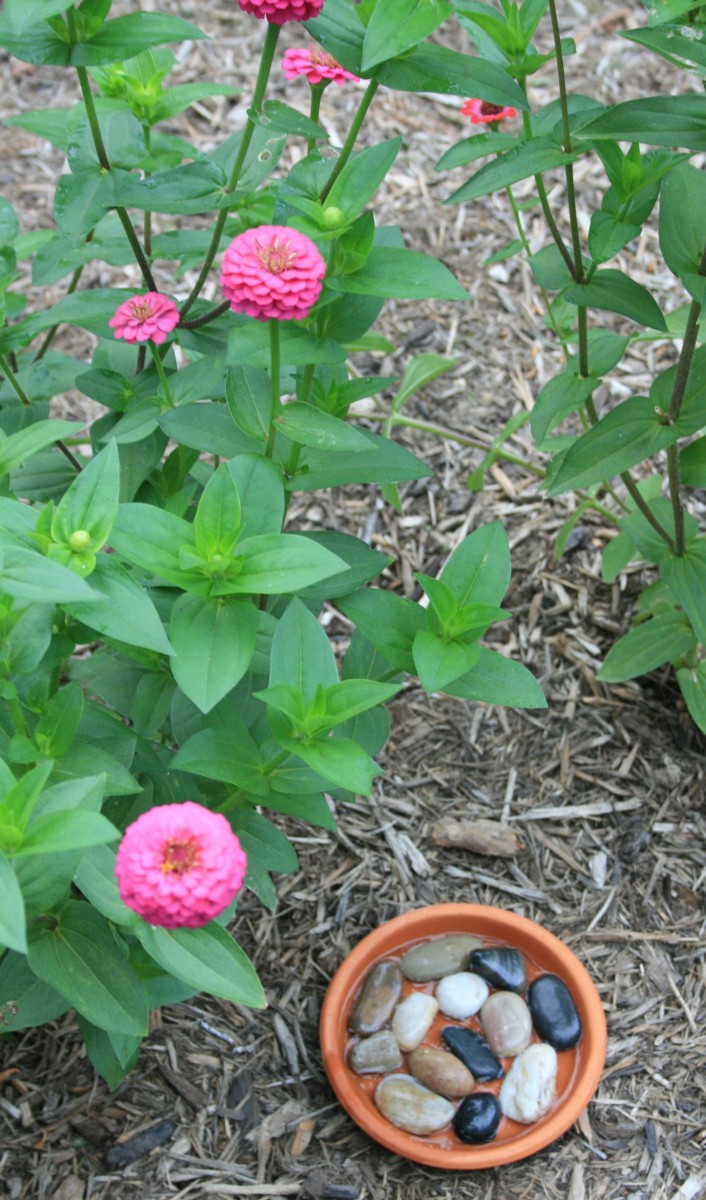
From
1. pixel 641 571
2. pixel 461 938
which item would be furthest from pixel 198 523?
pixel 641 571

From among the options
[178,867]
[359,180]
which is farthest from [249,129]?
[178,867]

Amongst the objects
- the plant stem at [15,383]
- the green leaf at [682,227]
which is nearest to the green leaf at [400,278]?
the green leaf at [682,227]

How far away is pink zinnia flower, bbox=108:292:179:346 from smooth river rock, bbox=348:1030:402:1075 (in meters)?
1.38

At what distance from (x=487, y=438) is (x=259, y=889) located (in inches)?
67.0

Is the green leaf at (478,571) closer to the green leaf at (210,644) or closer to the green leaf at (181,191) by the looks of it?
the green leaf at (210,644)

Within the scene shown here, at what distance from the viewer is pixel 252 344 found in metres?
1.83

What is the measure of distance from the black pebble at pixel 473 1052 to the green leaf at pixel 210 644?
99 cm

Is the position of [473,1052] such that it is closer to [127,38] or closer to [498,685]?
[498,685]

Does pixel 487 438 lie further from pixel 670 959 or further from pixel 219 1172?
pixel 219 1172

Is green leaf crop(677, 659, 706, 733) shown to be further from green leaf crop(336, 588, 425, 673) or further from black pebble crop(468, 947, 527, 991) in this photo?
green leaf crop(336, 588, 425, 673)

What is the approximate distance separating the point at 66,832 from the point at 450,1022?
120 centimetres

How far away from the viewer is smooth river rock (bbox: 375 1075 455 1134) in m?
2.15

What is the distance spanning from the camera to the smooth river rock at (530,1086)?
217 cm

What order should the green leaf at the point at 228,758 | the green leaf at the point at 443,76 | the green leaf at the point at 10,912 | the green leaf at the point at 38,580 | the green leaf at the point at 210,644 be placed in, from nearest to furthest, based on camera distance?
the green leaf at the point at 10,912, the green leaf at the point at 38,580, the green leaf at the point at 210,644, the green leaf at the point at 228,758, the green leaf at the point at 443,76
